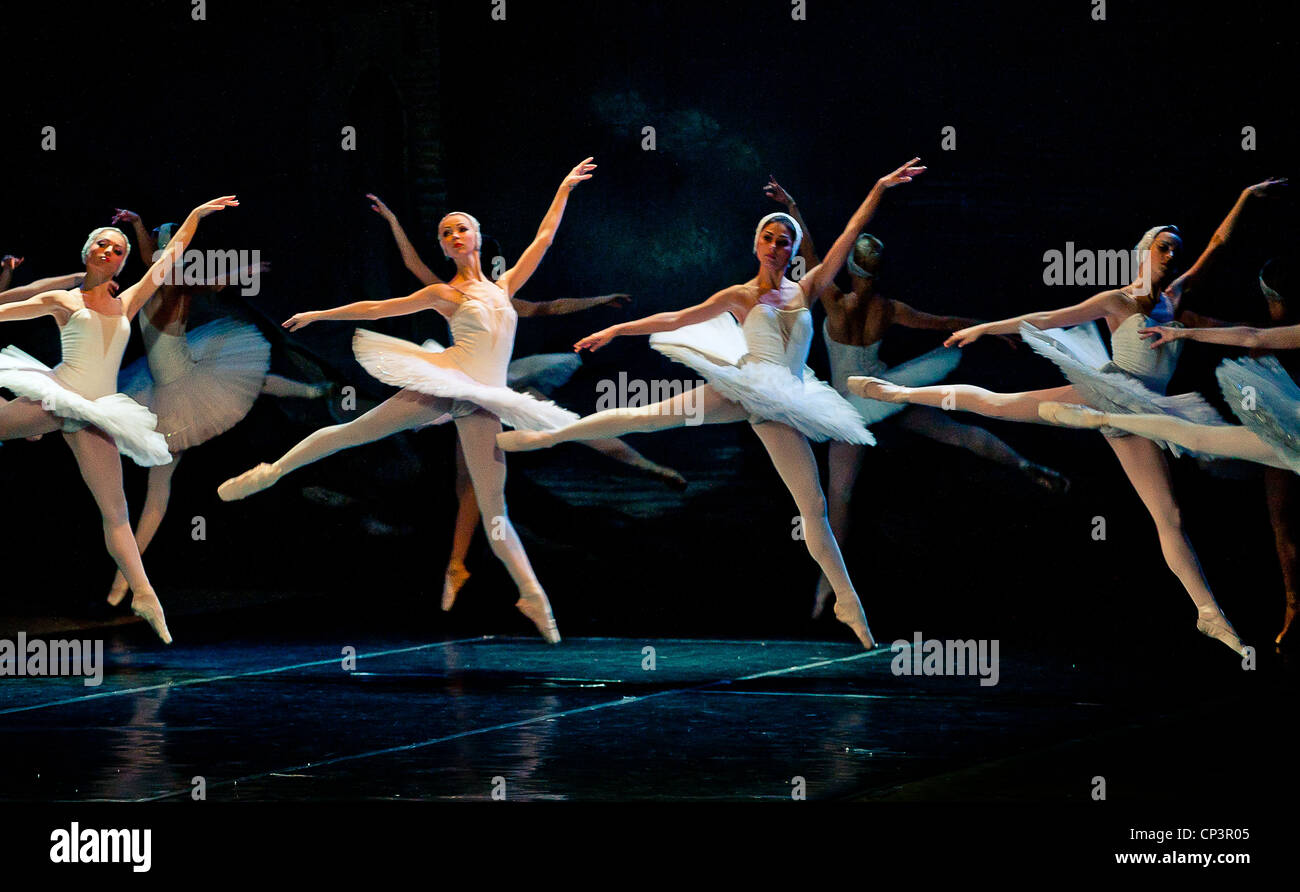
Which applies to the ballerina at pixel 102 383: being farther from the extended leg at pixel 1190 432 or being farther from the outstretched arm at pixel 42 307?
the extended leg at pixel 1190 432

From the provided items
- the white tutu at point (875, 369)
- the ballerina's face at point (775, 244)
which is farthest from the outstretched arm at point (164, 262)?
the white tutu at point (875, 369)

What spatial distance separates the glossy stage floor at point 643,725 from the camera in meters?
4.24

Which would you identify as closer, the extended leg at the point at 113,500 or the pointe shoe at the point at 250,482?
the extended leg at the point at 113,500

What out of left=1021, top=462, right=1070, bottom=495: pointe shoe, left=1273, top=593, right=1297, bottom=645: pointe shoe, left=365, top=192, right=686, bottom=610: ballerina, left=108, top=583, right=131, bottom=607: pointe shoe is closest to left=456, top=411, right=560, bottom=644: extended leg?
left=365, top=192, right=686, bottom=610: ballerina

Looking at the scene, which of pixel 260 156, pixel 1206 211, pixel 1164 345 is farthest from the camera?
pixel 260 156

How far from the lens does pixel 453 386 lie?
666cm

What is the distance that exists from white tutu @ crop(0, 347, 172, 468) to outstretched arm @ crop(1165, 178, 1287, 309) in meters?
3.86

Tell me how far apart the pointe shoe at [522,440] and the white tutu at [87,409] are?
4.21 feet

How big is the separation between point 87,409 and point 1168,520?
155 inches

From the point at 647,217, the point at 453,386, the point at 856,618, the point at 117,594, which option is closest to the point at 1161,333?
the point at 856,618
